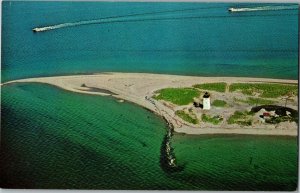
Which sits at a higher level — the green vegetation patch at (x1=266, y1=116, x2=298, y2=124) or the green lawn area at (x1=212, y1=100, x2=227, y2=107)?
the green lawn area at (x1=212, y1=100, x2=227, y2=107)

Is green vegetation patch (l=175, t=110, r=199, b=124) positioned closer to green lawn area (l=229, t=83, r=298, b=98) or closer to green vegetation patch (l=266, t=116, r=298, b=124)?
green lawn area (l=229, t=83, r=298, b=98)

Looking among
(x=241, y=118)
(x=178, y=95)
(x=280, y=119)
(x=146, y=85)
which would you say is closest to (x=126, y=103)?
(x=146, y=85)

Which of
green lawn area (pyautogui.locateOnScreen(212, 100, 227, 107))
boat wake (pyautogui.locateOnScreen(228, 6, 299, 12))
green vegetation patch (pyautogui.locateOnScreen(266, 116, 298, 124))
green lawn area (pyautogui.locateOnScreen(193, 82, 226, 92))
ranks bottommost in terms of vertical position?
green vegetation patch (pyautogui.locateOnScreen(266, 116, 298, 124))

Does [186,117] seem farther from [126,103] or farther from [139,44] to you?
[139,44]

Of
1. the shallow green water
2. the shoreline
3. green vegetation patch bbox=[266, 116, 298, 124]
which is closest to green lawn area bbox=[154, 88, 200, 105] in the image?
the shoreline

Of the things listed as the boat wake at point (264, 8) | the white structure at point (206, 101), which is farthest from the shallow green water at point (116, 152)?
the boat wake at point (264, 8)

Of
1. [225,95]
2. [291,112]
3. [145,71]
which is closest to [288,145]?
[291,112]
